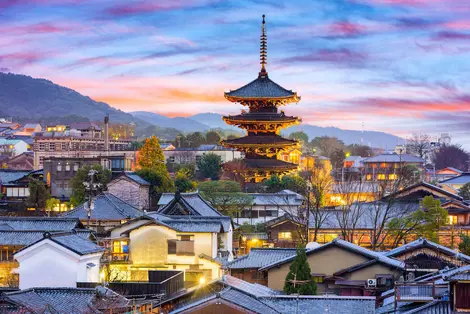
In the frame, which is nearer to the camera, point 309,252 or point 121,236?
point 309,252

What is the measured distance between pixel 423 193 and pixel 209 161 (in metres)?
36.3

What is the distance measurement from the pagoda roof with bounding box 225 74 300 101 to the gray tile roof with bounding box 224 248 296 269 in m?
45.1

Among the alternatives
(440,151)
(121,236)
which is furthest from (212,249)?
(440,151)

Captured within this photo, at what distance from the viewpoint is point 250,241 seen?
51.3 metres

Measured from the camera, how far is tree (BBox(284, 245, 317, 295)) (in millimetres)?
29344

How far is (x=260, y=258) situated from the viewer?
3606 centimetres

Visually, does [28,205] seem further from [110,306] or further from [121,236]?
[110,306]

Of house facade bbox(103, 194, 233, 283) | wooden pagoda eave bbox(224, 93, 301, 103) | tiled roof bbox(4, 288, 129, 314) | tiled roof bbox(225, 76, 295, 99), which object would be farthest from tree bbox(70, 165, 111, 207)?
tiled roof bbox(4, 288, 129, 314)

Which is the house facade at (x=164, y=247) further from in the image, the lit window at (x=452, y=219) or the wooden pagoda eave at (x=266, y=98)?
the wooden pagoda eave at (x=266, y=98)

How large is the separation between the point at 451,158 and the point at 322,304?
143 meters

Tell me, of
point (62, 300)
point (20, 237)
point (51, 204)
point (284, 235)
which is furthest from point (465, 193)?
point (62, 300)

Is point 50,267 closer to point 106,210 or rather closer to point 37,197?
point 106,210

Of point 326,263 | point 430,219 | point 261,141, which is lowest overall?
point 326,263

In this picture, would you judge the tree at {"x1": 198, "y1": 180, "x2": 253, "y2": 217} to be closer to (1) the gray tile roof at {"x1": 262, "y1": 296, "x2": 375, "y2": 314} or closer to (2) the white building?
(2) the white building
